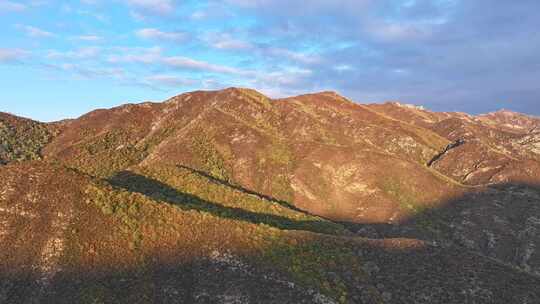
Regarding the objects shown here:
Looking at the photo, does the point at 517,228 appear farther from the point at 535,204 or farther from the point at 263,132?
the point at 263,132

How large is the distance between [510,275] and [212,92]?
11386 cm

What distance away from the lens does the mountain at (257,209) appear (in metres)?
37.2

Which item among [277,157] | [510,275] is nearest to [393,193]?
[277,157]

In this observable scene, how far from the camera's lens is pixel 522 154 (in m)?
148

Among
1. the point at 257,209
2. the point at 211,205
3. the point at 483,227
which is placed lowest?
the point at 257,209

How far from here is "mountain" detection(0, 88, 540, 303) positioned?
122 feet

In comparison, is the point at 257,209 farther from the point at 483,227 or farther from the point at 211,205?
the point at 483,227

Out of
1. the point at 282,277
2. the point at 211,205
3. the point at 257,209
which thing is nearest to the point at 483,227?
the point at 257,209

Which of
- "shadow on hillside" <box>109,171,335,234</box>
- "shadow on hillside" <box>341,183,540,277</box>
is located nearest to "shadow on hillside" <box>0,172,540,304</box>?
"shadow on hillside" <box>109,171,335,234</box>

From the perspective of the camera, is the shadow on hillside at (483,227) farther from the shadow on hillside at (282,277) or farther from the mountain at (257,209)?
the shadow on hillside at (282,277)

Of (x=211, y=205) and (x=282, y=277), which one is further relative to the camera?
(x=211, y=205)

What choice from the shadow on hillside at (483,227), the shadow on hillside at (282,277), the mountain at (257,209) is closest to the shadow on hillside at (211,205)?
the mountain at (257,209)

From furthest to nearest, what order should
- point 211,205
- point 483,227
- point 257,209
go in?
1. point 483,227
2. point 257,209
3. point 211,205

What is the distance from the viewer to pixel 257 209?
228 feet
